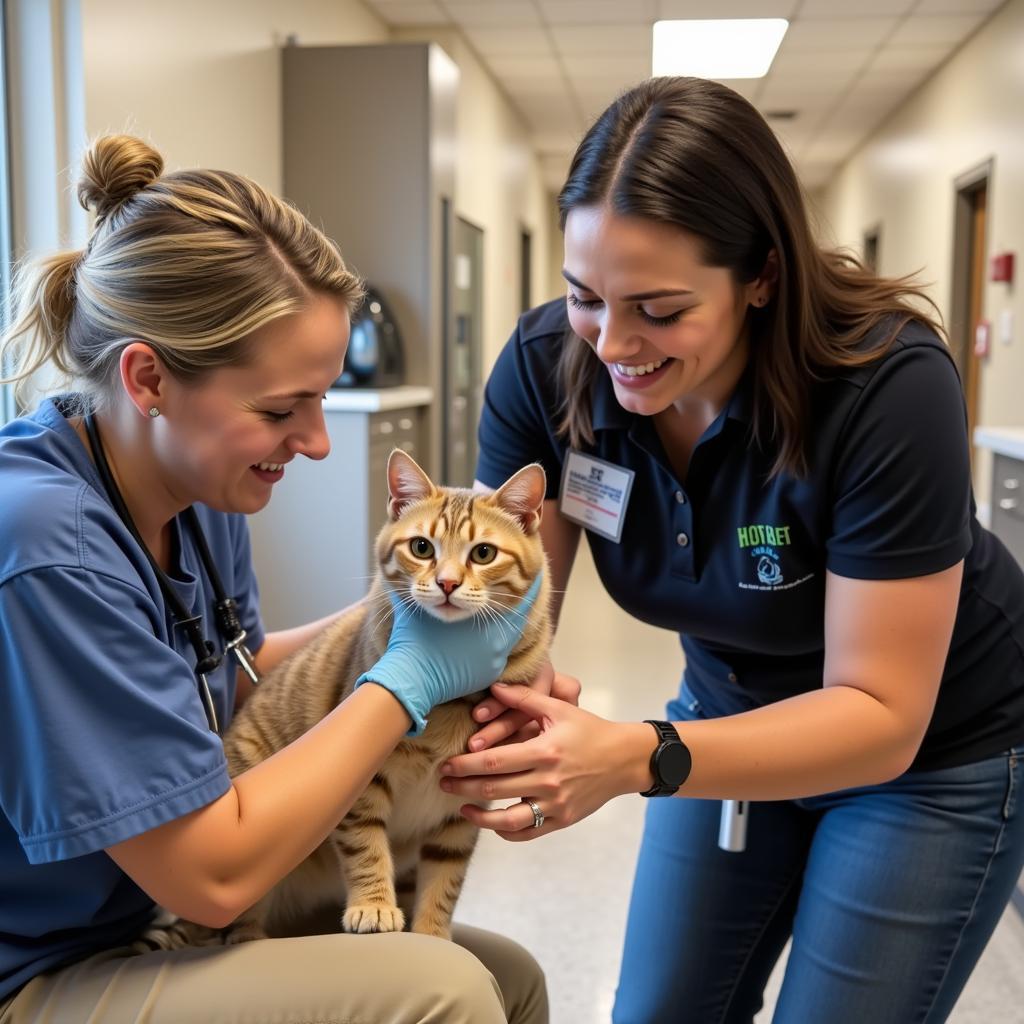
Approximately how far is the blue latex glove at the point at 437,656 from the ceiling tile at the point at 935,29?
20.1 ft

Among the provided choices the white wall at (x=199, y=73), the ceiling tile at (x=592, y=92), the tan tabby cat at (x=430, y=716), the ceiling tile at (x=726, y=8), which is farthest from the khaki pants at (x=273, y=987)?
the ceiling tile at (x=592, y=92)

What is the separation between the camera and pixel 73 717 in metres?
0.96

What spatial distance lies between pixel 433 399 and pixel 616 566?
3.54m

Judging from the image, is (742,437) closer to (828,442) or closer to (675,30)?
(828,442)

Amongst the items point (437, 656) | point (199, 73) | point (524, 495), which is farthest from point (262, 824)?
point (199, 73)

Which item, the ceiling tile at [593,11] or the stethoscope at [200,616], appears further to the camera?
the ceiling tile at [593,11]

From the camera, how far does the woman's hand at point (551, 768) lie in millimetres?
1205

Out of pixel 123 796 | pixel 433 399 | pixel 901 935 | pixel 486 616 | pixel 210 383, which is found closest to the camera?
pixel 123 796

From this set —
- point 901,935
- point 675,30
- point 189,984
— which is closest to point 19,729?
point 189,984

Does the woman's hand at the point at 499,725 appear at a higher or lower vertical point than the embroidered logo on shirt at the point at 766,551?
lower

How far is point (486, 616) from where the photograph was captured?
1.28 m

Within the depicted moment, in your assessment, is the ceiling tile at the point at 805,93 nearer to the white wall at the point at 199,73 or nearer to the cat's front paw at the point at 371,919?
the white wall at the point at 199,73

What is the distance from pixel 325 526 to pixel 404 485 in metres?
2.65

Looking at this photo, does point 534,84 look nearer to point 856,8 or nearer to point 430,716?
point 856,8
